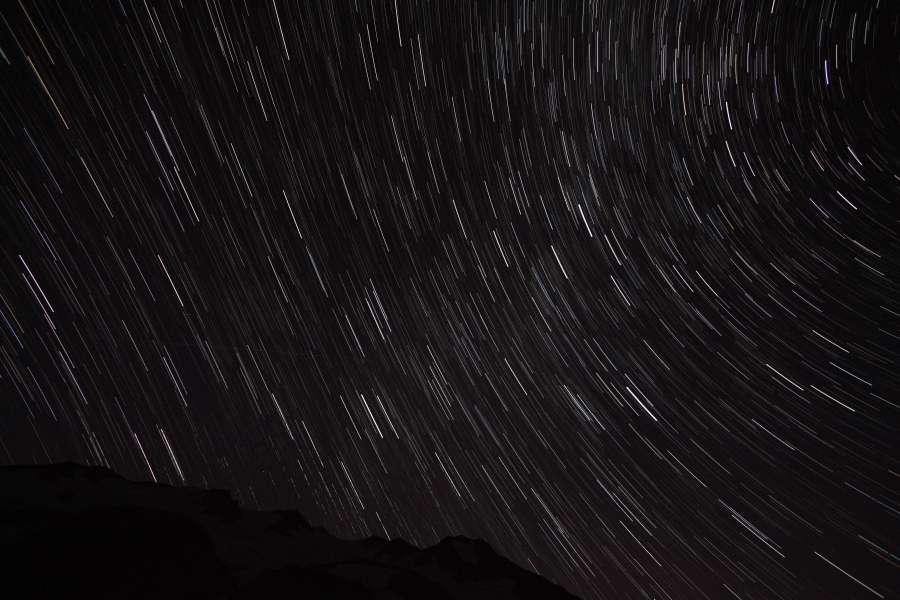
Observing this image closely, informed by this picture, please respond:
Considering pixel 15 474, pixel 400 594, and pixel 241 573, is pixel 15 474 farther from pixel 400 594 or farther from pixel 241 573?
pixel 400 594

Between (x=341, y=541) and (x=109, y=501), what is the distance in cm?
970

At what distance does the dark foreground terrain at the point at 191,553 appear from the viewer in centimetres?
1391

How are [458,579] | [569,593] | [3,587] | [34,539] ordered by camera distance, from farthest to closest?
1. [569,593]
2. [458,579]
3. [34,539]
4. [3,587]

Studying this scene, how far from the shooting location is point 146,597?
13.5m

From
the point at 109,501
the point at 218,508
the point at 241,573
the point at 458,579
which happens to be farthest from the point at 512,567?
the point at 109,501

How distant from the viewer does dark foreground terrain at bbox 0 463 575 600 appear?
13914mm

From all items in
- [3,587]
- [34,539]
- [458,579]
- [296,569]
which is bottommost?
[458,579]

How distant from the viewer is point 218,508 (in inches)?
813

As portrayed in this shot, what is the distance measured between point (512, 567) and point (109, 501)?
692 inches

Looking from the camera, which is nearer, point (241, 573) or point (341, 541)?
point (241, 573)

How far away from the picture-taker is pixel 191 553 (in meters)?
16.1

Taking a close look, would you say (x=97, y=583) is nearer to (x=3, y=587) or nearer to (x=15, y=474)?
(x=3, y=587)

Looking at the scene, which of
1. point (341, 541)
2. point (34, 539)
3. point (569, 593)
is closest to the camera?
point (34, 539)

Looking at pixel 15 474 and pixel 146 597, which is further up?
pixel 15 474
